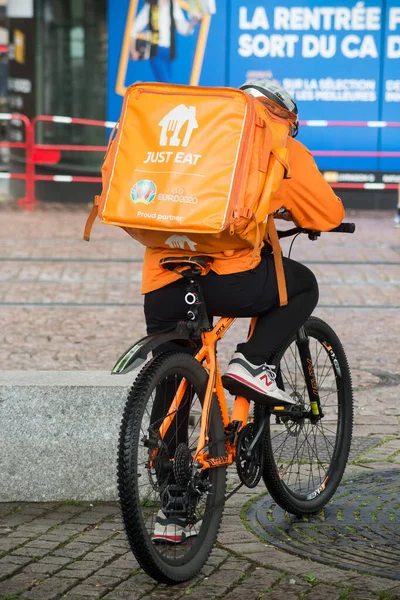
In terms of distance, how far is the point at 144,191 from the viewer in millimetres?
4082

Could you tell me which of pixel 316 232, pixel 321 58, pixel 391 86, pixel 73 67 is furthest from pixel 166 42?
pixel 316 232

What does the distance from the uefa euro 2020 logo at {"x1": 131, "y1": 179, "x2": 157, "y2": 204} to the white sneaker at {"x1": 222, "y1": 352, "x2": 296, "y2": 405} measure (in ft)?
2.38

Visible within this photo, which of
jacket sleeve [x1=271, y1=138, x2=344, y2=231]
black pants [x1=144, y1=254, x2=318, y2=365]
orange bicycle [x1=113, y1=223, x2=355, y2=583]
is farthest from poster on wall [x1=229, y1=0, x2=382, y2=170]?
jacket sleeve [x1=271, y1=138, x2=344, y2=231]

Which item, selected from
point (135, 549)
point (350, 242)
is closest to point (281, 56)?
point (350, 242)

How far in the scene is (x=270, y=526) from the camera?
15.5 ft

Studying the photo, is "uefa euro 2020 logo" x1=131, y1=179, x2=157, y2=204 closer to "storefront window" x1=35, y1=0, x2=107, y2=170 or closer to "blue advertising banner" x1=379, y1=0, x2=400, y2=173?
"blue advertising banner" x1=379, y1=0, x2=400, y2=173

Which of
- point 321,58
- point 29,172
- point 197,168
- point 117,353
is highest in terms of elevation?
point 197,168

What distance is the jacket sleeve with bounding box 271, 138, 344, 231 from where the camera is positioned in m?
4.21

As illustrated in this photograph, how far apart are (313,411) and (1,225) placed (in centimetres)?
1068

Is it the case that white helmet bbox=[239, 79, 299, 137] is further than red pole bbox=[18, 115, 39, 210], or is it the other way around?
red pole bbox=[18, 115, 39, 210]

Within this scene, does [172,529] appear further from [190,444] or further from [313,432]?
[313,432]

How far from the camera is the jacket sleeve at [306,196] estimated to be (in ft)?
13.8

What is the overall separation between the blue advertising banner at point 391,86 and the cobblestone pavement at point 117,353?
114 cm

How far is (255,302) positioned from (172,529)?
832 millimetres
